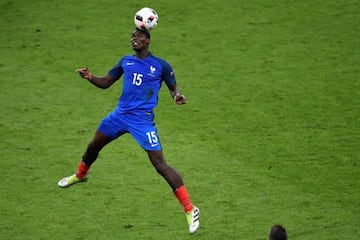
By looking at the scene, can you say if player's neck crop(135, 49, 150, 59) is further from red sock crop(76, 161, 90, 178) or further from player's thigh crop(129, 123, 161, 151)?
red sock crop(76, 161, 90, 178)

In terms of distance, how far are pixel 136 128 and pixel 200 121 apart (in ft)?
16.3

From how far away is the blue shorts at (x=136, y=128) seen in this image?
1141 centimetres

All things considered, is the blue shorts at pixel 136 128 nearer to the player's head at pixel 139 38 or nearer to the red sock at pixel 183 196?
the red sock at pixel 183 196

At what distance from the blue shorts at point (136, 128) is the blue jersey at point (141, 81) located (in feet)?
0.27

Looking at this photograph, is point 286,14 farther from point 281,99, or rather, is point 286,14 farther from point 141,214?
point 141,214

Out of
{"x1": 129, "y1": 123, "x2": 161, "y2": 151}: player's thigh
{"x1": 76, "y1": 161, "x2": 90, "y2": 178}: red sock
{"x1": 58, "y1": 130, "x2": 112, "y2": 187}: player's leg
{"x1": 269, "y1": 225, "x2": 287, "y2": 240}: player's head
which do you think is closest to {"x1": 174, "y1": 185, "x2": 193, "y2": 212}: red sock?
{"x1": 129, "y1": 123, "x2": 161, "y2": 151}: player's thigh

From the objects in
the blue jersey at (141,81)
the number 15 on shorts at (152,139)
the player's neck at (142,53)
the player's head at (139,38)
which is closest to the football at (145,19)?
the player's head at (139,38)

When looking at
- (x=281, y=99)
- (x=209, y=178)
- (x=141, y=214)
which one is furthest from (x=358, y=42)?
(x=141, y=214)

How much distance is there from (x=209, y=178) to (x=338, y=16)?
818cm

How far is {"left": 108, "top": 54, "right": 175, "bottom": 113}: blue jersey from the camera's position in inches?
451

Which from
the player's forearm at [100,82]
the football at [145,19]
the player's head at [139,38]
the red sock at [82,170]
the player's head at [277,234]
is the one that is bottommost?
the red sock at [82,170]

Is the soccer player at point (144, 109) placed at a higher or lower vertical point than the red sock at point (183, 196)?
higher

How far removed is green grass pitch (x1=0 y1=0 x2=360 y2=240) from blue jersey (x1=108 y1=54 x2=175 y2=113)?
1902mm

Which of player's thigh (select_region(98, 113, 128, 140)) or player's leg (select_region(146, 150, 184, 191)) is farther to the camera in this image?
player's thigh (select_region(98, 113, 128, 140))
